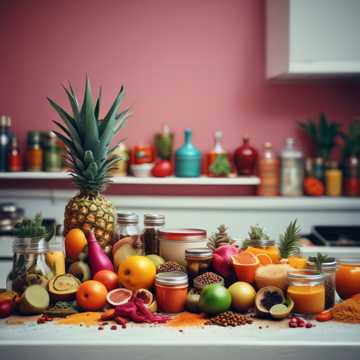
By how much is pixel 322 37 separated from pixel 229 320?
2.30 m

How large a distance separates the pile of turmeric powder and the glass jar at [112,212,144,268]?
52 centimetres

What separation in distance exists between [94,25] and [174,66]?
558 mm

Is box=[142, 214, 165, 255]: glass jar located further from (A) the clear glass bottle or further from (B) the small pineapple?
(A) the clear glass bottle

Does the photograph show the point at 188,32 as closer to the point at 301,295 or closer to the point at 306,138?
the point at 306,138

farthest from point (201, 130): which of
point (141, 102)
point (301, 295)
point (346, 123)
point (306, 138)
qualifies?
point (301, 295)

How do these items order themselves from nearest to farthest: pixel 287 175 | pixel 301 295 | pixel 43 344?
pixel 43 344
pixel 301 295
pixel 287 175

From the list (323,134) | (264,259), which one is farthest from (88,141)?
(323,134)

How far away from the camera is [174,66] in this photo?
3682mm

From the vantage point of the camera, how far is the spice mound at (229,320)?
130 cm

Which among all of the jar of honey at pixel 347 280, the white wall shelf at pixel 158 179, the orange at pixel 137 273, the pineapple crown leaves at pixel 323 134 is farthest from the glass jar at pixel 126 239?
the pineapple crown leaves at pixel 323 134

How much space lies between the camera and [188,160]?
3490 mm

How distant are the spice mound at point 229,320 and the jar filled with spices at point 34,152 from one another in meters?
2.45

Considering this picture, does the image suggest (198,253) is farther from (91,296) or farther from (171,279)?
(91,296)

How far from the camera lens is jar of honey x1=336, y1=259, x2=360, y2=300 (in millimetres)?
1493
